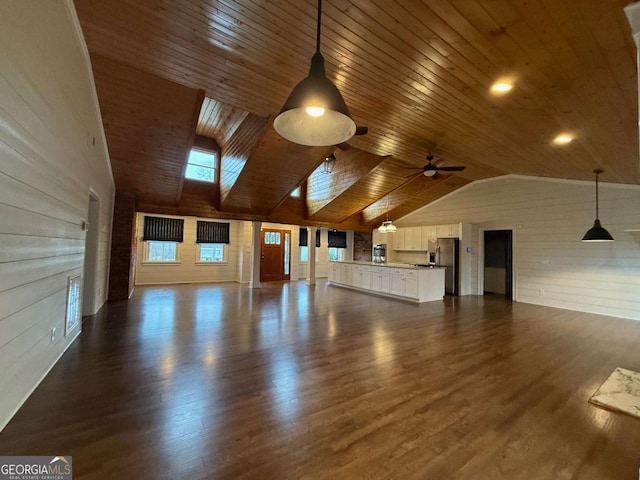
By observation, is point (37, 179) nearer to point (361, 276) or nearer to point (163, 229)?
point (361, 276)

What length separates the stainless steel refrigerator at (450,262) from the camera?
8492 millimetres

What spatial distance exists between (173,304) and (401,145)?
5.85 meters

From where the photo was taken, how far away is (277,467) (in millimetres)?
1670

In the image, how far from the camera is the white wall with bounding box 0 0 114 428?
181 cm

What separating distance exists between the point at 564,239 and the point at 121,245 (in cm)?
1031

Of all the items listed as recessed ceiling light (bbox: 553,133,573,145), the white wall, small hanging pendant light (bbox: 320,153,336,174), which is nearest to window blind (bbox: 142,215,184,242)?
small hanging pendant light (bbox: 320,153,336,174)

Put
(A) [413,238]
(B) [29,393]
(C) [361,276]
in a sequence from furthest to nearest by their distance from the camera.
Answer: (A) [413,238] < (C) [361,276] < (B) [29,393]

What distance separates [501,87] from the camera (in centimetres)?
304

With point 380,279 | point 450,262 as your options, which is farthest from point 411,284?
point 450,262

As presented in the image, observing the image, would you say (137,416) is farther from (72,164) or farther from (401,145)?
(401,145)

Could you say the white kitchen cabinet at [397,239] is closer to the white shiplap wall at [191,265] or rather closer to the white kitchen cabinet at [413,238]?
the white kitchen cabinet at [413,238]

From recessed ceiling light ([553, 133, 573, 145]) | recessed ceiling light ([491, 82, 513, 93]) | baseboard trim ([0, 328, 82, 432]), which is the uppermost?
recessed ceiling light ([491, 82, 513, 93])

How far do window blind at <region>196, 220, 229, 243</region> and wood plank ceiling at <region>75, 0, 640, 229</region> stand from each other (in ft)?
12.0

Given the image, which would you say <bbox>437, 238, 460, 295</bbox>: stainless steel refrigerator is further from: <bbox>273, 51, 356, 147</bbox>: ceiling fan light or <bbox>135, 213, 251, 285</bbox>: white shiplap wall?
<bbox>273, 51, 356, 147</bbox>: ceiling fan light
